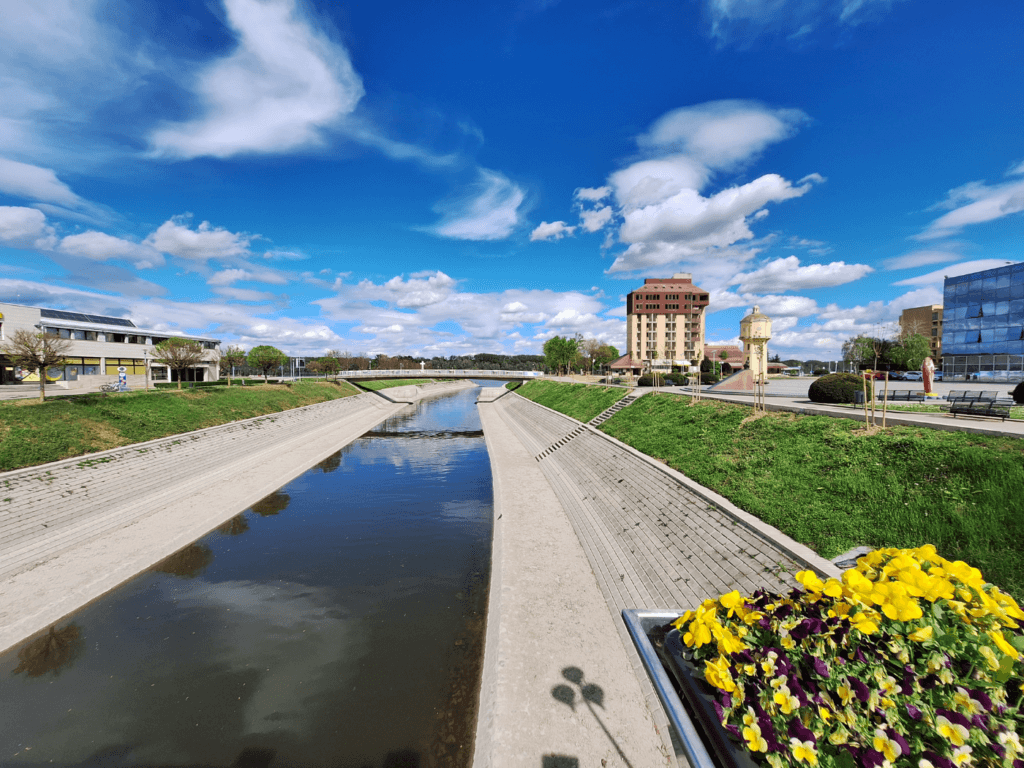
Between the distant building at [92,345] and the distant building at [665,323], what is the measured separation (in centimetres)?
9534

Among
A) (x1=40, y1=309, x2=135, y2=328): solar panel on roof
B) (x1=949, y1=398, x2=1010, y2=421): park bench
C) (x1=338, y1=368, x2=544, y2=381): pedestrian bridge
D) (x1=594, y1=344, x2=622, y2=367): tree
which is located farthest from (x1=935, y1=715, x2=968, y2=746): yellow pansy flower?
(x1=594, y1=344, x2=622, y2=367): tree

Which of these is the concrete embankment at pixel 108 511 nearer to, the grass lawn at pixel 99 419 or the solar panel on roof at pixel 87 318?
the grass lawn at pixel 99 419

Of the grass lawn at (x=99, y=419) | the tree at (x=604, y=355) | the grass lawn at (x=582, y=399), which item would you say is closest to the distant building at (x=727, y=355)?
the tree at (x=604, y=355)

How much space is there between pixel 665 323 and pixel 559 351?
3715 centimetres

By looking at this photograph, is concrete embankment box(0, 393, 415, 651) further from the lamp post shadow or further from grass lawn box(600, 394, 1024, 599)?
grass lawn box(600, 394, 1024, 599)

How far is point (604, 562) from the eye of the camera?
42.2 feet

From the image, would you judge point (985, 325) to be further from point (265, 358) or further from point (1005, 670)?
point (265, 358)

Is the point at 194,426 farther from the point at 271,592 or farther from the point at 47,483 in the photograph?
the point at 271,592

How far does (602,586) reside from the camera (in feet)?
38.4

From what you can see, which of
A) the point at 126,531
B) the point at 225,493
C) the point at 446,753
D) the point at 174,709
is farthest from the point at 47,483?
the point at 446,753

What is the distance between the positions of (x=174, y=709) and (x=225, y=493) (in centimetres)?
1594

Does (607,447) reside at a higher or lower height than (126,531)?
higher

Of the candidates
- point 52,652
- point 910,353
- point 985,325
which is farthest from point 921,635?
point 985,325

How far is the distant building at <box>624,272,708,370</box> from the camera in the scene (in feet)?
371
